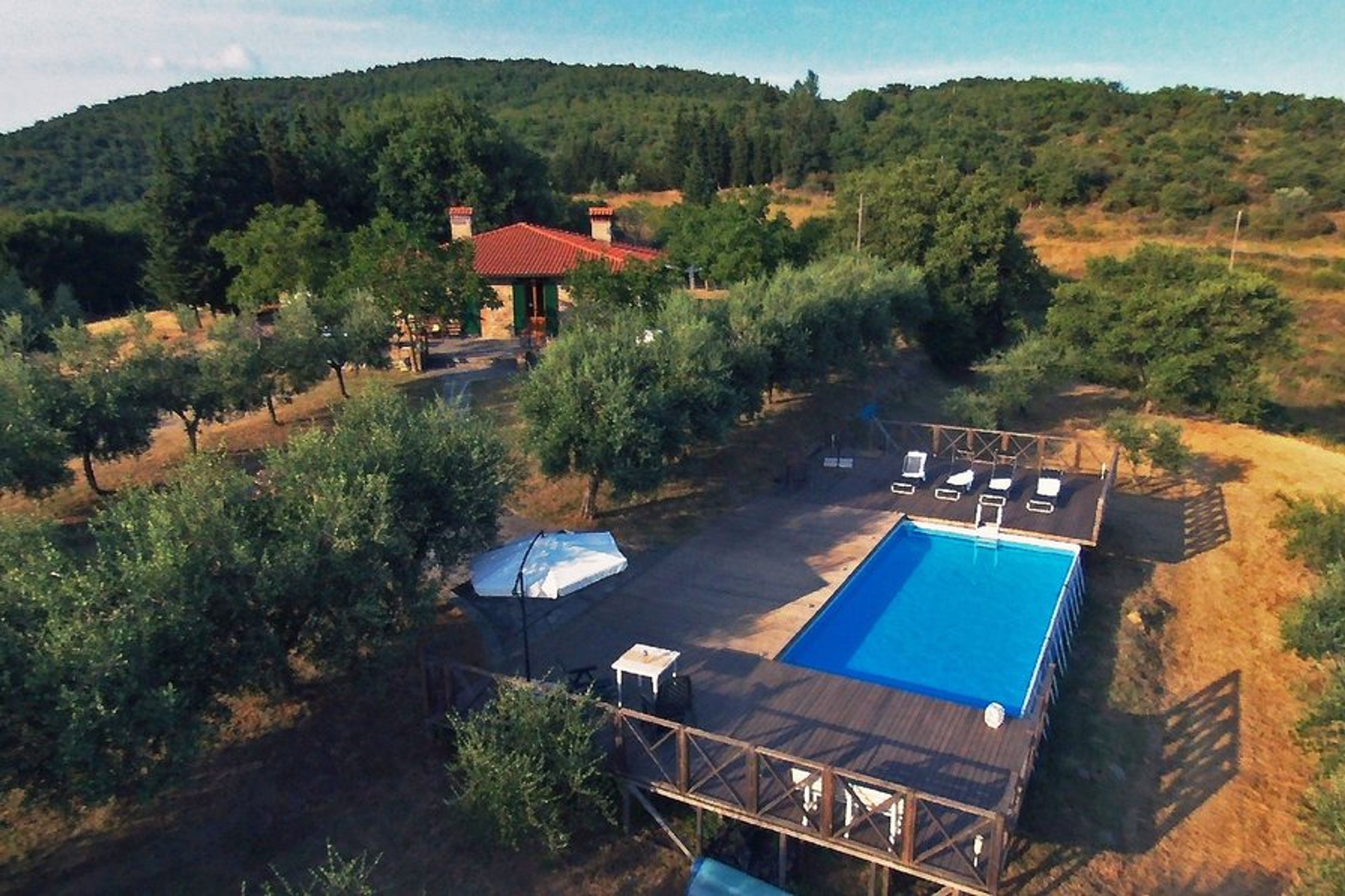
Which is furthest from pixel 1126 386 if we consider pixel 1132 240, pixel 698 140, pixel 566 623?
pixel 698 140

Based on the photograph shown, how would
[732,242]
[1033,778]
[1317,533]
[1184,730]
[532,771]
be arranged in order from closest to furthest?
1. [532,771]
2. [1033,778]
3. [1184,730]
4. [1317,533]
5. [732,242]

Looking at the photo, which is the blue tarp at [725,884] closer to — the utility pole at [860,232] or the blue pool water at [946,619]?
the blue pool water at [946,619]

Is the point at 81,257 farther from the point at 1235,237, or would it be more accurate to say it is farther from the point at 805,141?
the point at 1235,237

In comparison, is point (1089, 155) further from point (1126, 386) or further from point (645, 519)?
point (645, 519)

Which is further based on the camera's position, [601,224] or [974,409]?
[601,224]

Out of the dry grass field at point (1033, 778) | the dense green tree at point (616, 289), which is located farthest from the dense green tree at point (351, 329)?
the dense green tree at point (616, 289)

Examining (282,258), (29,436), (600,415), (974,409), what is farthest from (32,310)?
(974,409)
